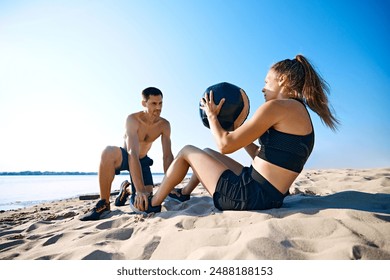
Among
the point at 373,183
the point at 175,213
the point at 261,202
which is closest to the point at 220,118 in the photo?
the point at 261,202

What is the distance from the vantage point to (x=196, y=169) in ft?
9.41

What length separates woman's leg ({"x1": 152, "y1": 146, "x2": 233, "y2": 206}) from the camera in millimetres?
2715

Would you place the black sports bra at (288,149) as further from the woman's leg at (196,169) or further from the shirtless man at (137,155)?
the shirtless man at (137,155)

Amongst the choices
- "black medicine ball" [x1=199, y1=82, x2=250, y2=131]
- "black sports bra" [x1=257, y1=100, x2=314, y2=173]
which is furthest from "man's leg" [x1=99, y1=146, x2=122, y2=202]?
"black sports bra" [x1=257, y1=100, x2=314, y2=173]

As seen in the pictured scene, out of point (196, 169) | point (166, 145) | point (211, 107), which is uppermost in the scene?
point (211, 107)

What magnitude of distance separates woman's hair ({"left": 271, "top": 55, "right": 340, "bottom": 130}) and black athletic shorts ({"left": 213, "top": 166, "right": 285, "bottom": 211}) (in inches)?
37.7

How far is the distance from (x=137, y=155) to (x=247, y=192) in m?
1.85

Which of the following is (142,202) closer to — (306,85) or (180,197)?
(180,197)

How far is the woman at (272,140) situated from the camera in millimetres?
2379

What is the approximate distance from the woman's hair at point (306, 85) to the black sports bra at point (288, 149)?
1.41ft

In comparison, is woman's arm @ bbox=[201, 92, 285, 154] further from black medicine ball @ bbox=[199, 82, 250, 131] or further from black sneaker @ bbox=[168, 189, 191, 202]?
black sneaker @ bbox=[168, 189, 191, 202]

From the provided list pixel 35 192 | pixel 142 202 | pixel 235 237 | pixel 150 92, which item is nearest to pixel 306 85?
pixel 235 237

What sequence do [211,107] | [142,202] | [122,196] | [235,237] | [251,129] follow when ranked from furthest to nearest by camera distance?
[122,196] < [142,202] < [211,107] < [251,129] < [235,237]
